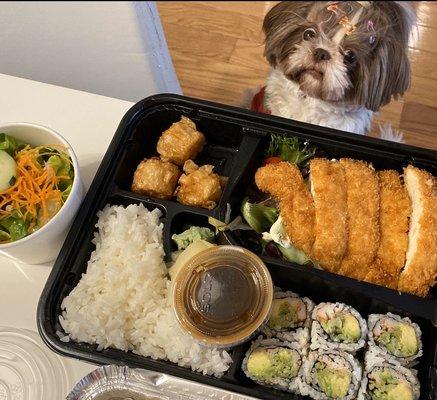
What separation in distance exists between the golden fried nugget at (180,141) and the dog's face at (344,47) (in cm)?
54

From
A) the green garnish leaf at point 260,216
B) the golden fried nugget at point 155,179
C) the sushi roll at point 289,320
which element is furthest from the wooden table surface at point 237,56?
the golden fried nugget at point 155,179

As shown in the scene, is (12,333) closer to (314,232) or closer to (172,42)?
(314,232)

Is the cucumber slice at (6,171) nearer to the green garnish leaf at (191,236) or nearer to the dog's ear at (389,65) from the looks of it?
the green garnish leaf at (191,236)

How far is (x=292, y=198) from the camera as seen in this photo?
5.08ft

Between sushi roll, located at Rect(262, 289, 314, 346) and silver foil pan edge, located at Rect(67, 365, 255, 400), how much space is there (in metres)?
0.22

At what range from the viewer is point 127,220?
1.52 metres

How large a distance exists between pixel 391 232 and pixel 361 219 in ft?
0.31

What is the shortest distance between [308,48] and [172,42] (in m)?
1.11

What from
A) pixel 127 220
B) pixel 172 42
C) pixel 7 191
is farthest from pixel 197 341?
pixel 172 42

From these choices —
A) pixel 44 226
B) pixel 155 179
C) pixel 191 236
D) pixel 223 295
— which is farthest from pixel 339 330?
pixel 44 226

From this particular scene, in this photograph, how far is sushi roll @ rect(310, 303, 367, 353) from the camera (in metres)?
1.36

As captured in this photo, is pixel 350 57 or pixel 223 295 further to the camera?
pixel 350 57

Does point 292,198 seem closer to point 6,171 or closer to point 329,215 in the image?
point 329,215

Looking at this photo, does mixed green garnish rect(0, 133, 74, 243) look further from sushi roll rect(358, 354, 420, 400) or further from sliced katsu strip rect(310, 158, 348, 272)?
sushi roll rect(358, 354, 420, 400)
